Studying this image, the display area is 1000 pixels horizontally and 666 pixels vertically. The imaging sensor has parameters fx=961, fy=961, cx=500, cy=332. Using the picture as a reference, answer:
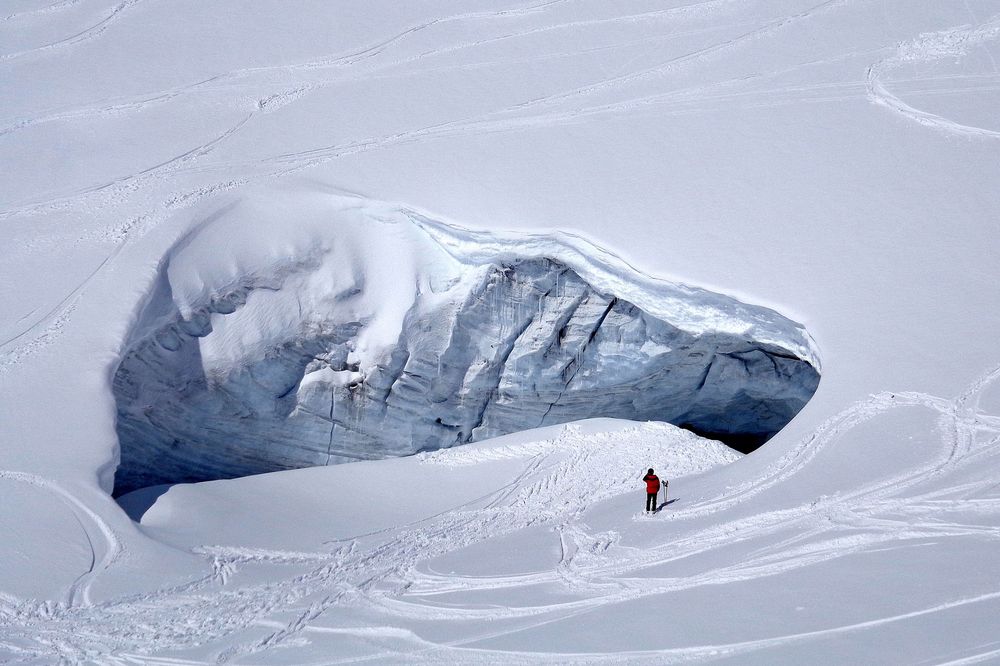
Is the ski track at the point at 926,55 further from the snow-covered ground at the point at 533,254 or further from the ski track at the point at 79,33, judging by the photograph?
the ski track at the point at 79,33

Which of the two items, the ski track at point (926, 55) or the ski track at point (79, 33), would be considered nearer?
the ski track at point (926, 55)

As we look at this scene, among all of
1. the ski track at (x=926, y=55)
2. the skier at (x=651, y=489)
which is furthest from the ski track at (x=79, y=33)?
the ski track at (x=926, y=55)

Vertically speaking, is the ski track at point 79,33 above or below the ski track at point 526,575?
above

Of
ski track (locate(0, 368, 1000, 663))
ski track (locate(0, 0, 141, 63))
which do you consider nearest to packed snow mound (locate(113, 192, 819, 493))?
ski track (locate(0, 368, 1000, 663))

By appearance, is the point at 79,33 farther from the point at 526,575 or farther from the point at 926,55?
the point at 926,55

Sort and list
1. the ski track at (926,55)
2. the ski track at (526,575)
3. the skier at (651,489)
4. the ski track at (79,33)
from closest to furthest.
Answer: the ski track at (526,575) → the skier at (651,489) → the ski track at (926,55) → the ski track at (79,33)

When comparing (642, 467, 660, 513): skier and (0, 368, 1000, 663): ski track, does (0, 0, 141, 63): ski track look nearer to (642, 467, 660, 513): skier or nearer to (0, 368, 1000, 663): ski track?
(0, 368, 1000, 663): ski track

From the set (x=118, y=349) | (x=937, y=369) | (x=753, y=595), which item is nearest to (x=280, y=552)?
(x=118, y=349)

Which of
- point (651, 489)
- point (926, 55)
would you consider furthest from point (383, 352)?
point (926, 55)
